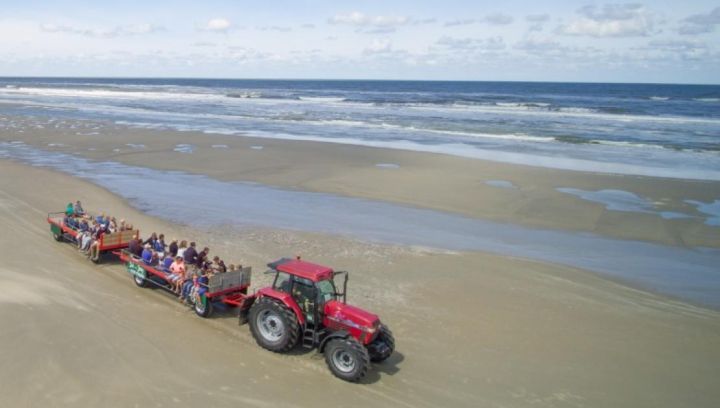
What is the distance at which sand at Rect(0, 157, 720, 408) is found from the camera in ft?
26.8

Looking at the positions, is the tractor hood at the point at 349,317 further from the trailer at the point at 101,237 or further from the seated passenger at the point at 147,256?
the trailer at the point at 101,237

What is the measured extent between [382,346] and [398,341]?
4.03 ft

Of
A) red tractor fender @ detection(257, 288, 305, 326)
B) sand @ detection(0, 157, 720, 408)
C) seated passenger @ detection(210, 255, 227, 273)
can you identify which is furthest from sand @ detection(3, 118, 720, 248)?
red tractor fender @ detection(257, 288, 305, 326)

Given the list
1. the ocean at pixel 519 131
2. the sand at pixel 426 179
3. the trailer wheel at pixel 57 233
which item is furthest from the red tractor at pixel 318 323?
the ocean at pixel 519 131

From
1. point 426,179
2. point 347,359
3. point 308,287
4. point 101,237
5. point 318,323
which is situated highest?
point 426,179

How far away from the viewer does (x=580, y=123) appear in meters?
52.5

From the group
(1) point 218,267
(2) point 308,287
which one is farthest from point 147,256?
(2) point 308,287

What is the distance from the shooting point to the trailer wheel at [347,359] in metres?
8.27

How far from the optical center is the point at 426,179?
80.4ft

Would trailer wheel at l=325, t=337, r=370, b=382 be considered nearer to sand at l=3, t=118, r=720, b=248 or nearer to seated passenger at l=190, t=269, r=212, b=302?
seated passenger at l=190, t=269, r=212, b=302

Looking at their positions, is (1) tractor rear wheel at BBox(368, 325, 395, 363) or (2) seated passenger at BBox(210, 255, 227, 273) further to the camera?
(2) seated passenger at BBox(210, 255, 227, 273)

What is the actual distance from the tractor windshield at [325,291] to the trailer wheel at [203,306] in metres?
2.58

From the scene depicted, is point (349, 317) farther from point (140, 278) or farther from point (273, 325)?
point (140, 278)

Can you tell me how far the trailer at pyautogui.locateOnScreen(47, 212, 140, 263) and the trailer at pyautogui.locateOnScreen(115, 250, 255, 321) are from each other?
1.36m
